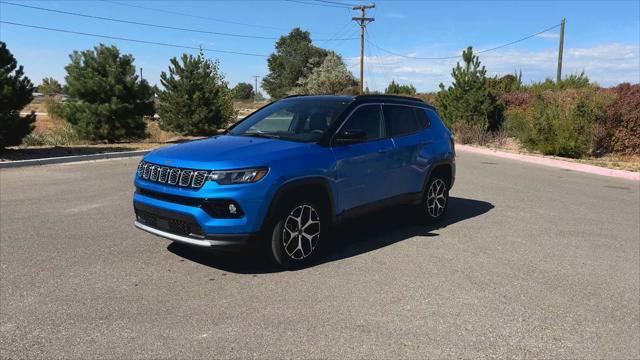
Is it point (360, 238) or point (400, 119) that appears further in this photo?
point (400, 119)

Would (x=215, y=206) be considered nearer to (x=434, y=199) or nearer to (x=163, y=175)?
(x=163, y=175)

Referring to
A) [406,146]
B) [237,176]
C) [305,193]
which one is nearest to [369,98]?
[406,146]

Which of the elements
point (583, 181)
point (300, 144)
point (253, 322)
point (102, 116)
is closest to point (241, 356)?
point (253, 322)

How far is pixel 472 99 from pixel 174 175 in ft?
69.1

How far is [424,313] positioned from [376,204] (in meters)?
1.98

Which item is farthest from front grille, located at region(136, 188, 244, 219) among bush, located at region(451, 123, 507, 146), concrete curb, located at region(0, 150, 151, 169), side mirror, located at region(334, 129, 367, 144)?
bush, located at region(451, 123, 507, 146)

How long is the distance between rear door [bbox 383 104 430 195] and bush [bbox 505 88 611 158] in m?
13.2

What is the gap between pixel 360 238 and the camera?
20.7 ft

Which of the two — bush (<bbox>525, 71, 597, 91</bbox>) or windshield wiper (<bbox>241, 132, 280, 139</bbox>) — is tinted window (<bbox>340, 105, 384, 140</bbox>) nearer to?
windshield wiper (<bbox>241, 132, 280, 139</bbox>)

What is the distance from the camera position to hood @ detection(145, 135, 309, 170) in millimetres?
4512

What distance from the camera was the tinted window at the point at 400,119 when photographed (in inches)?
245

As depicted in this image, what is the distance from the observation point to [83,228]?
6531 mm

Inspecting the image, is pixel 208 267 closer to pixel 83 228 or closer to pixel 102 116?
pixel 83 228

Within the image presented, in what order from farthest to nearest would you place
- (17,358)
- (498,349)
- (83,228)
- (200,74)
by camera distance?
1. (200,74)
2. (83,228)
3. (498,349)
4. (17,358)
